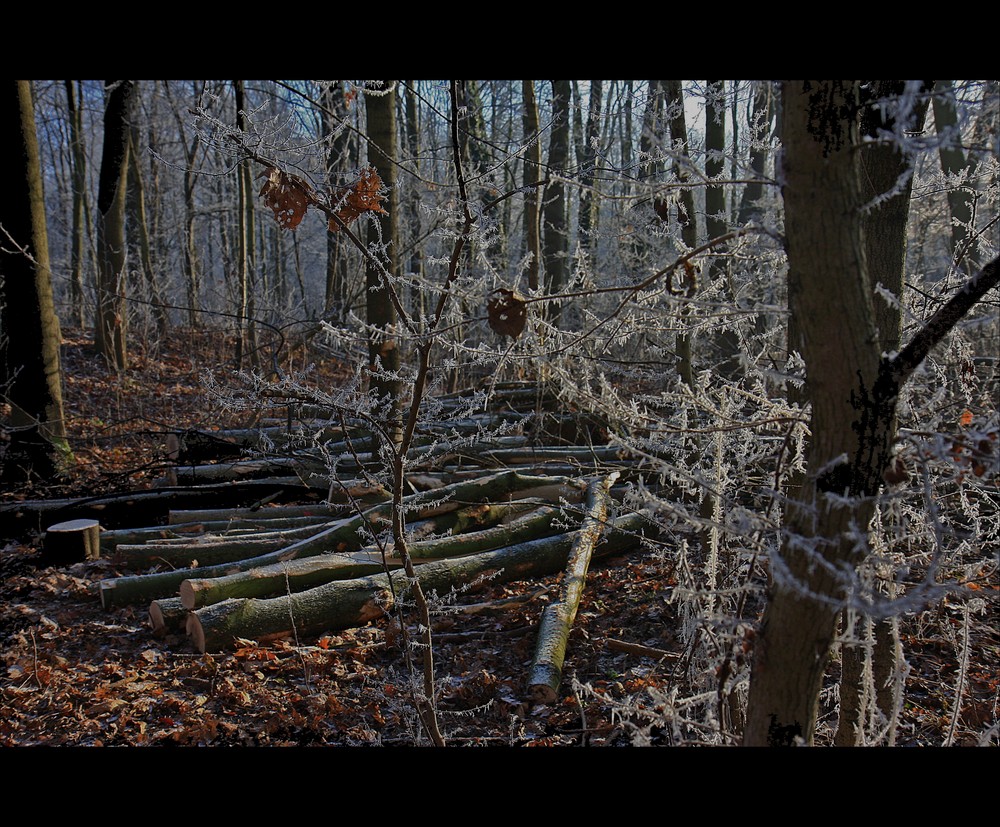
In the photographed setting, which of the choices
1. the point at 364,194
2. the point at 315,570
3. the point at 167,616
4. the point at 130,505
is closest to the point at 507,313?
the point at 364,194

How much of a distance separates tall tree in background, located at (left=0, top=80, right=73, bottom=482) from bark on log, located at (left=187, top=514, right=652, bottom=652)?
4.43 meters

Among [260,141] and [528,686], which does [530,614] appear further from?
Result: [260,141]

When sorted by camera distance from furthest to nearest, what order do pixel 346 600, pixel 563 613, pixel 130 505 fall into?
pixel 130 505
pixel 346 600
pixel 563 613

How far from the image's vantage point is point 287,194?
2598mm

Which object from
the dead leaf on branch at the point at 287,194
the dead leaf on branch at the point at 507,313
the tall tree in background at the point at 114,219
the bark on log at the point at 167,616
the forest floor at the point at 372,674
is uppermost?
the tall tree in background at the point at 114,219

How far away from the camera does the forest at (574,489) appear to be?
1.61 m

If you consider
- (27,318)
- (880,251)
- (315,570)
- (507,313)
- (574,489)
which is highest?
(27,318)

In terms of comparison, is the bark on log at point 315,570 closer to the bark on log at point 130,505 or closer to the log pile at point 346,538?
the log pile at point 346,538

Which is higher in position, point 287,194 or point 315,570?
point 287,194

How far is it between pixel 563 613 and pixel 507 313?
3061mm

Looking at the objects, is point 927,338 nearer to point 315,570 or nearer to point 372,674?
point 372,674

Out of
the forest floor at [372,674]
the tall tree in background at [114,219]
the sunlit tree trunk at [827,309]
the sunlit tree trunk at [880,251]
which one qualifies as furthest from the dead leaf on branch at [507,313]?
the tall tree in background at [114,219]

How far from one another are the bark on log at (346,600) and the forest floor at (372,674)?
0.33 feet
